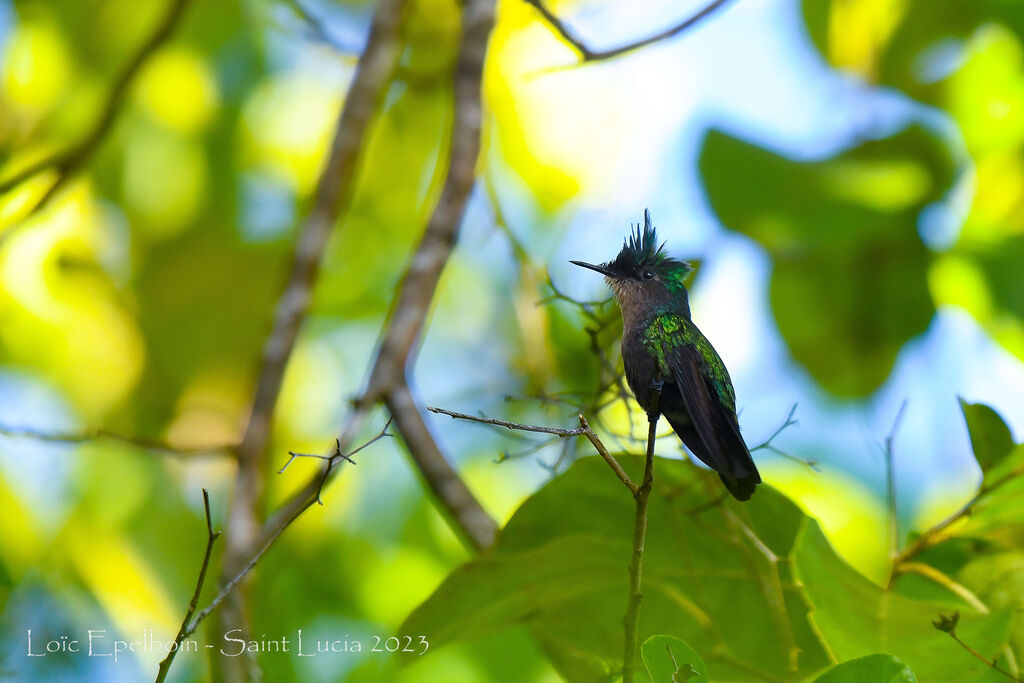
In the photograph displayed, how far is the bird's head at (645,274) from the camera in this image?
32.8 inches

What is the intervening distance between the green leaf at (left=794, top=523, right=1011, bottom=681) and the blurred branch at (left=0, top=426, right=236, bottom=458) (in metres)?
0.81

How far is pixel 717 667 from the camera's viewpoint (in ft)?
3.03

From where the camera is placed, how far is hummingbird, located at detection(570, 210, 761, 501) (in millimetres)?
686

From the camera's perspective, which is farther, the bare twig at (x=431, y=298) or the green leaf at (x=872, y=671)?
the bare twig at (x=431, y=298)

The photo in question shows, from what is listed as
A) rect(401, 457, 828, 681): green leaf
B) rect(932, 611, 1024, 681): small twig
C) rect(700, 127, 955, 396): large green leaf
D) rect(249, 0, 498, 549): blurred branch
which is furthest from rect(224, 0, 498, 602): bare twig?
rect(700, 127, 955, 396): large green leaf

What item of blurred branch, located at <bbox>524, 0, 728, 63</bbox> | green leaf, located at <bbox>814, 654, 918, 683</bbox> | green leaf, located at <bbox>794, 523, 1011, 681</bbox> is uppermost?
blurred branch, located at <bbox>524, 0, 728, 63</bbox>

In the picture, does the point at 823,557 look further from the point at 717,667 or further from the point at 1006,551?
the point at 1006,551

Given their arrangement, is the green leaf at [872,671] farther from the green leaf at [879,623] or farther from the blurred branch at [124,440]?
the blurred branch at [124,440]

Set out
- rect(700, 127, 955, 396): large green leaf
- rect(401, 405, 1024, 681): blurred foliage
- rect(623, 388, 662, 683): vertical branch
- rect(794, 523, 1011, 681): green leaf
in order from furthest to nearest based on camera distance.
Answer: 1. rect(700, 127, 955, 396): large green leaf
2. rect(401, 405, 1024, 681): blurred foliage
3. rect(794, 523, 1011, 681): green leaf
4. rect(623, 388, 662, 683): vertical branch

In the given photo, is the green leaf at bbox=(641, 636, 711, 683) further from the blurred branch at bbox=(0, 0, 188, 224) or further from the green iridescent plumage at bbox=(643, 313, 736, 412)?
the blurred branch at bbox=(0, 0, 188, 224)

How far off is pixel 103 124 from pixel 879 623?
1768mm

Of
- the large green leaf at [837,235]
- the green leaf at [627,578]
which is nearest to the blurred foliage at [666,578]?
the green leaf at [627,578]

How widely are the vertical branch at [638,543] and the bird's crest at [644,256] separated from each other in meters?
0.17

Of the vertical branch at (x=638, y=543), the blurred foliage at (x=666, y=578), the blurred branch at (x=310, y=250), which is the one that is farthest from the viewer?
the blurred branch at (x=310, y=250)
